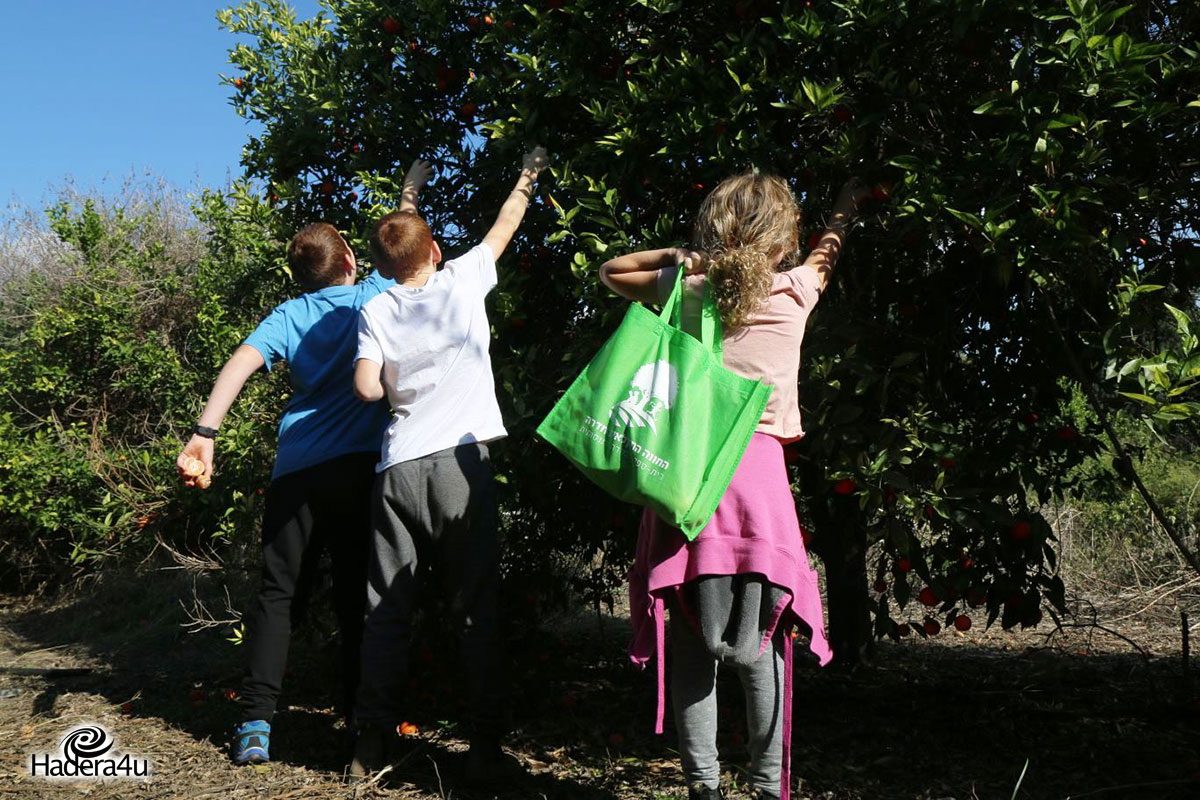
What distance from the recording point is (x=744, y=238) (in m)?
2.55

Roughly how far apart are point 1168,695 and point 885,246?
2.12 m

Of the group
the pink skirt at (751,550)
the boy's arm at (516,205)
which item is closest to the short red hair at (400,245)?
the boy's arm at (516,205)

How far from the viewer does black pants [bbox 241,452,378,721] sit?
3406 millimetres

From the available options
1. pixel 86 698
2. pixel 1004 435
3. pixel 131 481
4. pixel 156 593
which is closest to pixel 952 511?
pixel 1004 435

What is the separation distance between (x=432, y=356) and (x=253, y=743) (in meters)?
1.44

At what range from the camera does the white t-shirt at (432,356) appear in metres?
3.07

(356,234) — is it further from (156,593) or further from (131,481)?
(156,593)

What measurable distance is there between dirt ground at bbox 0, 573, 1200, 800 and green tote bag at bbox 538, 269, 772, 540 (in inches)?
45.2

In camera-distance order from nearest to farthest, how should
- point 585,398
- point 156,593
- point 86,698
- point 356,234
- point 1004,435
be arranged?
1. point 585,398
2. point 1004,435
3. point 356,234
4. point 86,698
5. point 156,593

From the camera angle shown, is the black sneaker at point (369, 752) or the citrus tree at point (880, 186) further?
the black sneaker at point (369, 752)

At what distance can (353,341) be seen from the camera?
3498 millimetres

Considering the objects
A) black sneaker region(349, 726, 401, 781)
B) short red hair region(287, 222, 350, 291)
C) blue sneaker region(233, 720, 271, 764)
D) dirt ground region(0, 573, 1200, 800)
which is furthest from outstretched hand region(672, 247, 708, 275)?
blue sneaker region(233, 720, 271, 764)

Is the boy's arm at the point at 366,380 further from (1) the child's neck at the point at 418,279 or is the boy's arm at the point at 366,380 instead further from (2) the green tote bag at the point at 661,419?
(2) the green tote bag at the point at 661,419

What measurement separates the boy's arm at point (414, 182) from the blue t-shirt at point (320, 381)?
30cm
